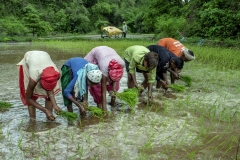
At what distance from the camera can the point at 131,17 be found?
37.5 m

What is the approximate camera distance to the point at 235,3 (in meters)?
11.3

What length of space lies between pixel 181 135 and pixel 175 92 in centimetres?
212

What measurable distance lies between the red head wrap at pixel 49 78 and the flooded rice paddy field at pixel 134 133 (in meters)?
0.54

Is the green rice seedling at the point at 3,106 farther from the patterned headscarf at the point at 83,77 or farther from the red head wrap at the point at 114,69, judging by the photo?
the red head wrap at the point at 114,69

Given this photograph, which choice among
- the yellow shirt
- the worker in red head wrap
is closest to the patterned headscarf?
the worker in red head wrap

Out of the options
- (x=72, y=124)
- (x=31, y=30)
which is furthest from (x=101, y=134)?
(x=31, y=30)

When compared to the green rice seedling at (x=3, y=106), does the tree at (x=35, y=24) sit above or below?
above

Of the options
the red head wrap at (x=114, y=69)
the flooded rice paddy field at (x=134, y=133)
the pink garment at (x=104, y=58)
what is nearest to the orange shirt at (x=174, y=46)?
the flooded rice paddy field at (x=134, y=133)

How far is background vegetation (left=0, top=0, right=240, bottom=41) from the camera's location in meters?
12.3

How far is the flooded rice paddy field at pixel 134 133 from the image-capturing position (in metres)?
2.73

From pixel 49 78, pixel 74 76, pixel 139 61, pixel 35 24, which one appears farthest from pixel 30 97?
pixel 35 24

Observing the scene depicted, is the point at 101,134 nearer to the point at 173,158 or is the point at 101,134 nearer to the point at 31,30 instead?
the point at 173,158

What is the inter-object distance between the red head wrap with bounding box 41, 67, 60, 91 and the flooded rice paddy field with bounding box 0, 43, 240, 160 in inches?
21.2

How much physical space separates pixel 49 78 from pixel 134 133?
1.17 metres
